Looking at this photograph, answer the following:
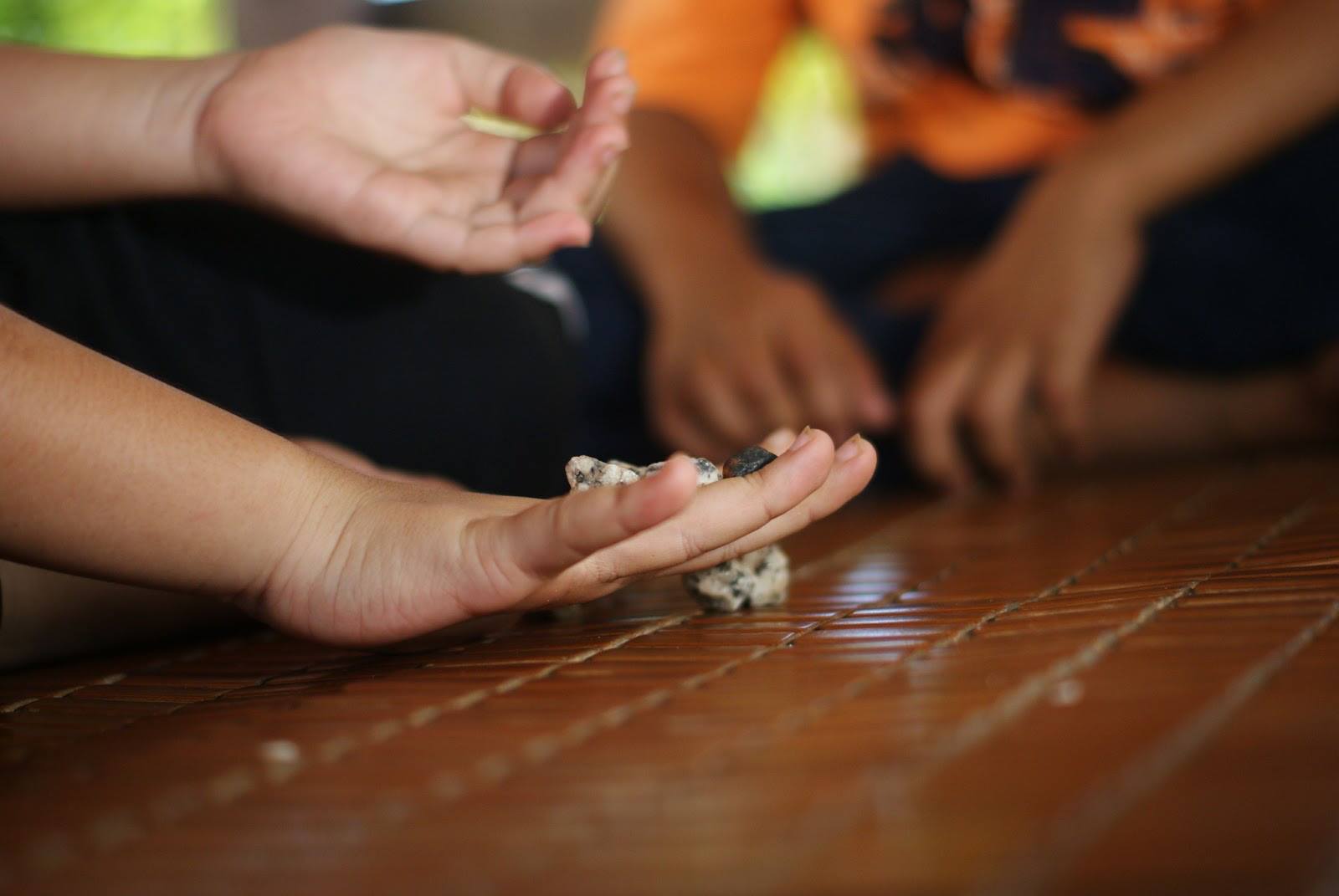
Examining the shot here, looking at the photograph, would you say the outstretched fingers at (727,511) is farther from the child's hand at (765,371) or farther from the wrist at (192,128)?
the child's hand at (765,371)

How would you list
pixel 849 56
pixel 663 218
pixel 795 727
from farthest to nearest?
pixel 849 56 → pixel 663 218 → pixel 795 727

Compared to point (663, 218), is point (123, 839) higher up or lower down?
lower down

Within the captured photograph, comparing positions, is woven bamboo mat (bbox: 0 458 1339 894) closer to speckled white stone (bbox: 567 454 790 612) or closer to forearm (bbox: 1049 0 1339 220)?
speckled white stone (bbox: 567 454 790 612)

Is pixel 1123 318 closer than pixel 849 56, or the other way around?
pixel 1123 318

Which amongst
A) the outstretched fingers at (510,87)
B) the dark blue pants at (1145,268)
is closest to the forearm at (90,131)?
the outstretched fingers at (510,87)

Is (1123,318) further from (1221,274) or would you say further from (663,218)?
(663,218)

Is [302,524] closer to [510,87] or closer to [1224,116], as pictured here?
[510,87]

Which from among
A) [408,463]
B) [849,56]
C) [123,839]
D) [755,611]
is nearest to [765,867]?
[123,839]

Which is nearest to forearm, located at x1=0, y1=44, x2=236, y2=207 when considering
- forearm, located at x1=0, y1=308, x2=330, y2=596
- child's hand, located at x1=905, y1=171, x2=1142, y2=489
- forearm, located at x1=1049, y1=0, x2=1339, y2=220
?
forearm, located at x1=0, y1=308, x2=330, y2=596
